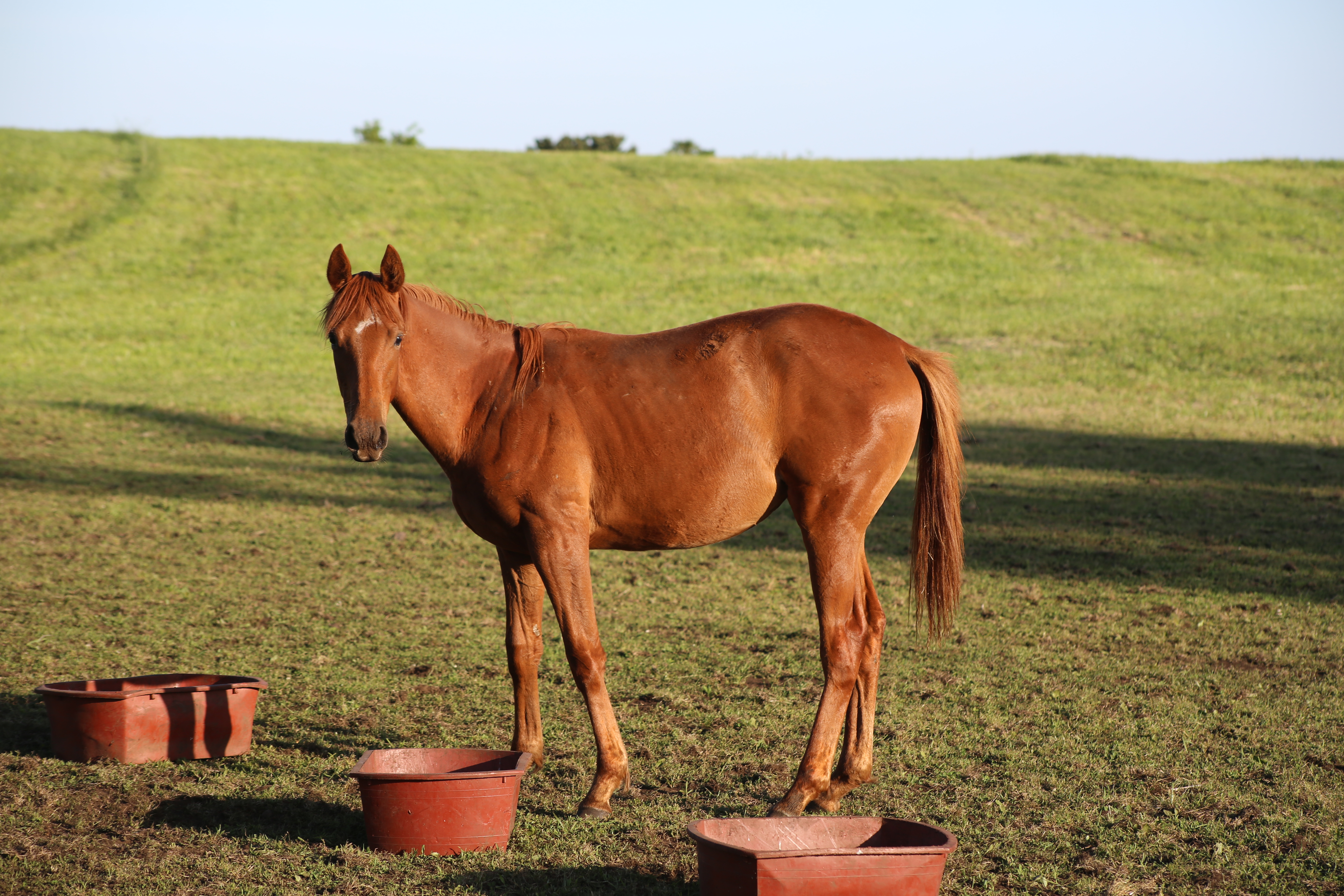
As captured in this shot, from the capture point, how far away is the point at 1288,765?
4984 millimetres

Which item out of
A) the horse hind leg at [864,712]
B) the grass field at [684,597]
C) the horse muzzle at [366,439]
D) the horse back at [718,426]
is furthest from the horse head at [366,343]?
the horse hind leg at [864,712]

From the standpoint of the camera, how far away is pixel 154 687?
5.40 meters

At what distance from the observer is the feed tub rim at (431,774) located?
4027mm

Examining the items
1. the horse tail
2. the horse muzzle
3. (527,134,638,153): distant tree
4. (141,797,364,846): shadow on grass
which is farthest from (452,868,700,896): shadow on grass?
(527,134,638,153): distant tree

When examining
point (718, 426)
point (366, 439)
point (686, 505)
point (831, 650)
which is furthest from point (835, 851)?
point (366, 439)

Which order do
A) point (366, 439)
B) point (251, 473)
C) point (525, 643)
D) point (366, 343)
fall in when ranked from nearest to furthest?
1. point (366, 439)
2. point (366, 343)
3. point (525, 643)
4. point (251, 473)

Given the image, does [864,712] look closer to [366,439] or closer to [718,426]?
[718,426]

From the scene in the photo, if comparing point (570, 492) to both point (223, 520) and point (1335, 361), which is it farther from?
point (1335, 361)

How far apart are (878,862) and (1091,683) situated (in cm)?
350

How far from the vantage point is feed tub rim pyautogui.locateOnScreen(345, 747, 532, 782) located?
4.03 metres

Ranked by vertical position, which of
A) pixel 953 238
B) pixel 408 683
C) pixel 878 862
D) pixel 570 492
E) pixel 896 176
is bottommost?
pixel 408 683

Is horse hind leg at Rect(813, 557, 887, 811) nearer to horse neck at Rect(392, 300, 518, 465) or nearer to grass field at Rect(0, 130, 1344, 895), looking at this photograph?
grass field at Rect(0, 130, 1344, 895)

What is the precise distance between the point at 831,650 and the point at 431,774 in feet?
5.72

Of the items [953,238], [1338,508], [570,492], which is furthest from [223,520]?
[953,238]
